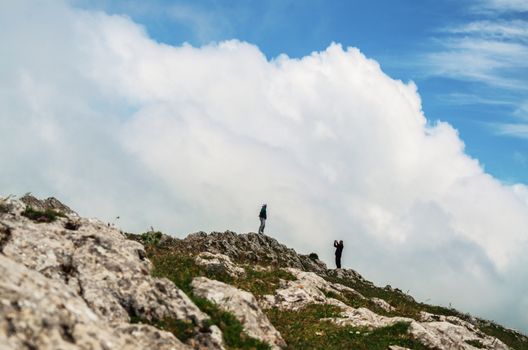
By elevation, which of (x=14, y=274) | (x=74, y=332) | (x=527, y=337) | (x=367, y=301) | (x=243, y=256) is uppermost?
(x=527, y=337)

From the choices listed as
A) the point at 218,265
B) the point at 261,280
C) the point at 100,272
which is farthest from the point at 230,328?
the point at 261,280

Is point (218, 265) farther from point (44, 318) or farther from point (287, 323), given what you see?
point (44, 318)

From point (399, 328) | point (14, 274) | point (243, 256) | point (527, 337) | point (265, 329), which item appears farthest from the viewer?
point (527, 337)

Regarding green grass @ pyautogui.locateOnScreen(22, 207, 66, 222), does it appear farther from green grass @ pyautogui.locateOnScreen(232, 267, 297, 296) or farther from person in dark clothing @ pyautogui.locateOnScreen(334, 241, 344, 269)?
person in dark clothing @ pyautogui.locateOnScreen(334, 241, 344, 269)

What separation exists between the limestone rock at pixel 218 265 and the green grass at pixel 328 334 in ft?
18.6

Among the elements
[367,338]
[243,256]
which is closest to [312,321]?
[367,338]

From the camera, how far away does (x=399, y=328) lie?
104 feet

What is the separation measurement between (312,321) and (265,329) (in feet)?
31.6

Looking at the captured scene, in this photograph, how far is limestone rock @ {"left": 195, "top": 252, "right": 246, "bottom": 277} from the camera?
37531 millimetres

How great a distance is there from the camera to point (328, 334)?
96.3 feet

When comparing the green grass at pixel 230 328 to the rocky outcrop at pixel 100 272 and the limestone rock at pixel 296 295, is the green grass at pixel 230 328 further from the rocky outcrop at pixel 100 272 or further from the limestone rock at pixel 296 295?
the limestone rock at pixel 296 295

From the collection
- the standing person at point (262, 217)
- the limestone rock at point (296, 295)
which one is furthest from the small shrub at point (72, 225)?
the standing person at point (262, 217)

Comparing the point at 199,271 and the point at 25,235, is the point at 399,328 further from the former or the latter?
the point at 25,235

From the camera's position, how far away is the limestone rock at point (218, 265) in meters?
37.5
